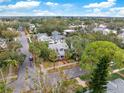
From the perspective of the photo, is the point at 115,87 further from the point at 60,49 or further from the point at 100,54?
the point at 60,49

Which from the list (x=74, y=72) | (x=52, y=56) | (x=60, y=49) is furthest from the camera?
(x=60, y=49)

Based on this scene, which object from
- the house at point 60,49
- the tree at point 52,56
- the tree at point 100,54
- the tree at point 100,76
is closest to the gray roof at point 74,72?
the tree at point 100,54

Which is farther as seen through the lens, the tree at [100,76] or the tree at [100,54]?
the tree at [100,54]

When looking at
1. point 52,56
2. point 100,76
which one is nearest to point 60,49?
point 52,56

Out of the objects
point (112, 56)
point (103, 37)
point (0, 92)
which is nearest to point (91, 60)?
point (112, 56)

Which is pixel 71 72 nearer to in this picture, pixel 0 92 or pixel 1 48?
pixel 0 92

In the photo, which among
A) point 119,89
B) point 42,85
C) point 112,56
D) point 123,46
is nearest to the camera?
point 42,85

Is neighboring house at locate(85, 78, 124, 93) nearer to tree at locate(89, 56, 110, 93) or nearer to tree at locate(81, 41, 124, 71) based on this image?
tree at locate(81, 41, 124, 71)

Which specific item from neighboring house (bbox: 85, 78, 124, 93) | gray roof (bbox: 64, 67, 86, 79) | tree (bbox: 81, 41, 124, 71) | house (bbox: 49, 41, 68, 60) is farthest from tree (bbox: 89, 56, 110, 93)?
house (bbox: 49, 41, 68, 60)

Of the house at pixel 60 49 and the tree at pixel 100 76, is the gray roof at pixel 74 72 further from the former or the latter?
the tree at pixel 100 76

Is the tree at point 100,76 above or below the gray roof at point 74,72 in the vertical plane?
above

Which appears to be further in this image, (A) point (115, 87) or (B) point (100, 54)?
(B) point (100, 54)
